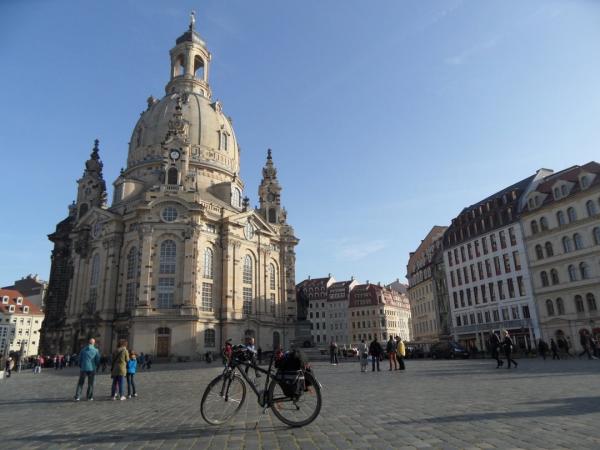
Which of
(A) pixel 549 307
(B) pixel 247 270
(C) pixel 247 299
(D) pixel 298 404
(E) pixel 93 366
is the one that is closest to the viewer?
(D) pixel 298 404

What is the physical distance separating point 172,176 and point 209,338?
22976 millimetres

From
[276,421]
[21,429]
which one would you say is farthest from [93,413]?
[276,421]

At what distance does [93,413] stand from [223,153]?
213 ft

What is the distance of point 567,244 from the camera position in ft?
150

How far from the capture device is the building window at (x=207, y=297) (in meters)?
55.5

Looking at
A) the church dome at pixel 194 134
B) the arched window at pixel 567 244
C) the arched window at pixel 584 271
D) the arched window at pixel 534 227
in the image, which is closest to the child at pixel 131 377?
the arched window at pixel 584 271

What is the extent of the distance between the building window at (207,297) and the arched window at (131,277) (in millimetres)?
8294

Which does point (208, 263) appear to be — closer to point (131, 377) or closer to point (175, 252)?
point (175, 252)

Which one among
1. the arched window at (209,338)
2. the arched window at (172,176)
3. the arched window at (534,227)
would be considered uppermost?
the arched window at (172,176)

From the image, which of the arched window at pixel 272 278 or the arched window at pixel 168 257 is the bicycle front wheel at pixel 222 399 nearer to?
the arched window at pixel 168 257

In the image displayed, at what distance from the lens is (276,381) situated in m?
8.38

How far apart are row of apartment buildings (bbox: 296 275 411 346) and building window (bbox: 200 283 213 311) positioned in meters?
58.0

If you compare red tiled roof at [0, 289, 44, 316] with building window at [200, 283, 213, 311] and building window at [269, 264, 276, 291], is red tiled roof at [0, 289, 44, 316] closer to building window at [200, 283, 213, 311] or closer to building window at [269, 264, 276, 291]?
building window at [200, 283, 213, 311]

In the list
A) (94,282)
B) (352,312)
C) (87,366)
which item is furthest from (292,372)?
(352,312)
